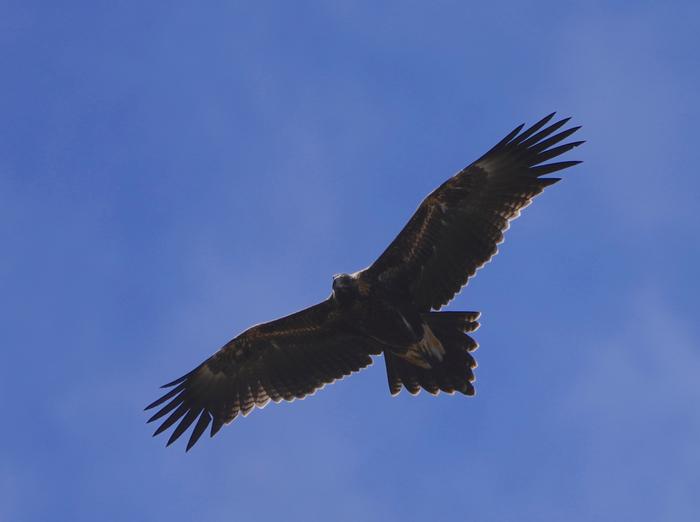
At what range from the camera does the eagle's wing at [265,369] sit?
1734cm

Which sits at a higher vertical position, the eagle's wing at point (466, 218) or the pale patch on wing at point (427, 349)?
the eagle's wing at point (466, 218)

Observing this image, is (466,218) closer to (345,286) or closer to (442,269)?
(442,269)

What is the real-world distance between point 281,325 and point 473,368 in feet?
9.50

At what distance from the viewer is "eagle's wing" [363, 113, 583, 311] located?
16.3 metres

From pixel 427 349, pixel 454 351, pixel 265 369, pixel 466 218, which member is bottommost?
pixel 454 351

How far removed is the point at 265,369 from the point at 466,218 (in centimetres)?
382

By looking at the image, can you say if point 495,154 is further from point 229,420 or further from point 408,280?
point 229,420

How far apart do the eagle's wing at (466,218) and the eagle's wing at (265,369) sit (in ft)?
4.28

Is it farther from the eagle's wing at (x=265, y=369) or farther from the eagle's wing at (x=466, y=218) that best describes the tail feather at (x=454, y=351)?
the eagle's wing at (x=265, y=369)

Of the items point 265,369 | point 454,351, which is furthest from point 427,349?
point 265,369

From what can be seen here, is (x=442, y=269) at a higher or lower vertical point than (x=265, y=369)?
lower

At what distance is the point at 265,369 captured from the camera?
17828 mm

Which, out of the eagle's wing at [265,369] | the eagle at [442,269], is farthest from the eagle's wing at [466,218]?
the eagle's wing at [265,369]

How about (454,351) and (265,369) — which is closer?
(454,351)
